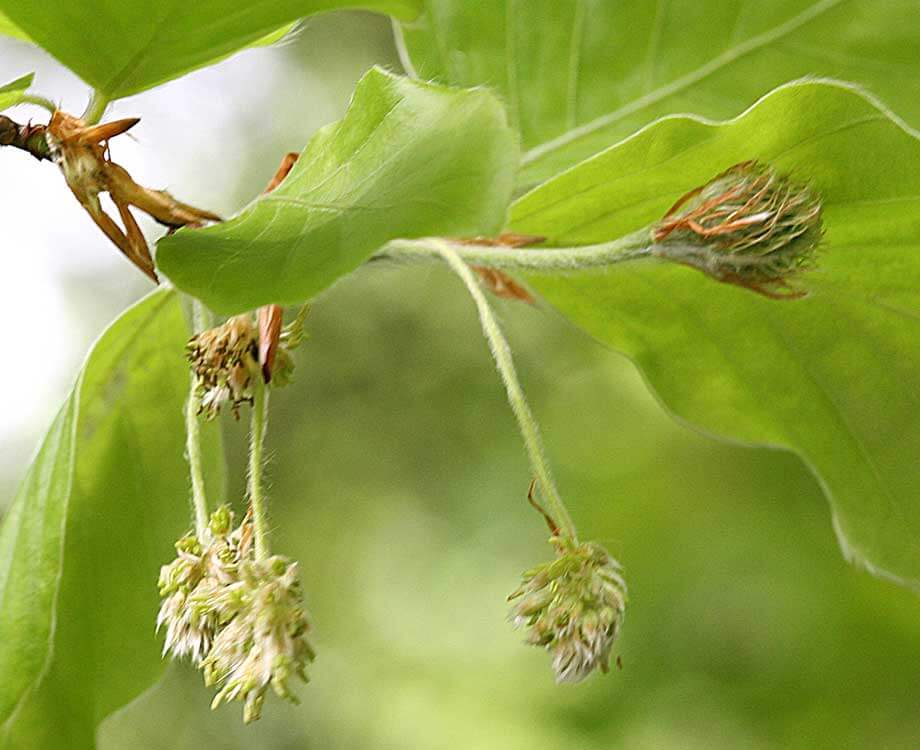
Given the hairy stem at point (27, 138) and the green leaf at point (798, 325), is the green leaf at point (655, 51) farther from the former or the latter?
the hairy stem at point (27, 138)

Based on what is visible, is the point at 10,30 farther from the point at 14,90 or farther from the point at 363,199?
the point at 363,199

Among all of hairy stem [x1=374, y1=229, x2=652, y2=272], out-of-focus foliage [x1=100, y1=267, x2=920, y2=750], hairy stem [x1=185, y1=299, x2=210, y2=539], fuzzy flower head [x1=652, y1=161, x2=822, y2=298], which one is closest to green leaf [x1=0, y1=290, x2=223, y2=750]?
hairy stem [x1=185, y1=299, x2=210, y2=539]

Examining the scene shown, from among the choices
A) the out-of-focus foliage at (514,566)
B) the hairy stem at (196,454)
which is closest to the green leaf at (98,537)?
the hairy stem at (196,454)

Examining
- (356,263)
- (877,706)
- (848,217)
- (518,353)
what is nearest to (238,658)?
(356,263)

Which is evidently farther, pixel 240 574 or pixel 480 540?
pixel 480 540

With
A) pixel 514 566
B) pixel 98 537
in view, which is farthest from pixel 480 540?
pixel 98 537

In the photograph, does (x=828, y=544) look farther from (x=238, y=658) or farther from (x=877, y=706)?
(x=238, y=658)
